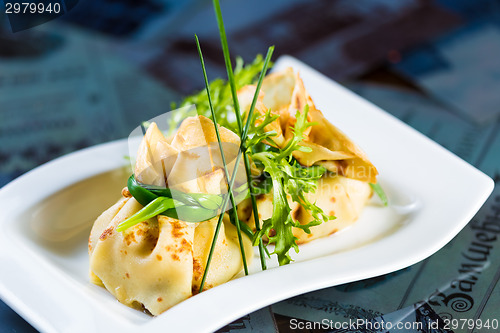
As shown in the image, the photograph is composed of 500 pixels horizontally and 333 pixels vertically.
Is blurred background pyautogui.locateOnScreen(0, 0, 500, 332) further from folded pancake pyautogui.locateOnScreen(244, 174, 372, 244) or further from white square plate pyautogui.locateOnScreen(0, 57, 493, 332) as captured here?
folded pancake pyautogui.locateOnScreen(244, 174, 372, 244)

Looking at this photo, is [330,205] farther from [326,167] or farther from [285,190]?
[285,190]

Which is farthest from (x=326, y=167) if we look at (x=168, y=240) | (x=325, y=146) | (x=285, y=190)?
(x=168, y=240)

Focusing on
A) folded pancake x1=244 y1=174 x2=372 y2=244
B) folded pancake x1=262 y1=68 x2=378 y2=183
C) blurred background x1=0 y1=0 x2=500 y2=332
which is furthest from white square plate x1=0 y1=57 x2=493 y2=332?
blurred background x1=0 y1=0 x2=500 y2=332

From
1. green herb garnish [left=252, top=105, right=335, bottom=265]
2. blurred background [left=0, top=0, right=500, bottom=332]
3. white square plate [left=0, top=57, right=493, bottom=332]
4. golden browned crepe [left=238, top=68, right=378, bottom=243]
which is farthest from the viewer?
blurred background [left=0, top=0, right=500, bottom=332]

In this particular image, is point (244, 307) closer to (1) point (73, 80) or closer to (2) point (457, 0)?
(1) point (73, 80)

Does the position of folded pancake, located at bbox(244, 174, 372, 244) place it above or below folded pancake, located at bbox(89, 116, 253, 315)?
below

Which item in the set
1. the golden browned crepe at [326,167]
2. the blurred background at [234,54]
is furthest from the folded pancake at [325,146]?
the blurred background at [234,54]

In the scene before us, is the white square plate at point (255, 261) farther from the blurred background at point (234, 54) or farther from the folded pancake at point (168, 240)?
the blurred background at point (234, 54)
